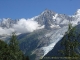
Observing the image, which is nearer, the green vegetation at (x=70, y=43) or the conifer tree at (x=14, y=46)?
the green vegetation at (x=70, y=43)

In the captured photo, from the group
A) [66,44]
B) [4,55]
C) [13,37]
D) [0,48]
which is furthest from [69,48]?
[0,48]

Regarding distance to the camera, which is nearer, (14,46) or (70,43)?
(70,43)

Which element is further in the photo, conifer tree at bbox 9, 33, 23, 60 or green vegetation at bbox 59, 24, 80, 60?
conifer tree at bbox 9, 33, 23, 60

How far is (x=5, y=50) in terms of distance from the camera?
145375mm

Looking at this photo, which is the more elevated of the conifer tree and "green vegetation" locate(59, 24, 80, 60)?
the conifer tree

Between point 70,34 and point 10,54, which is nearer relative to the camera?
point 70,34

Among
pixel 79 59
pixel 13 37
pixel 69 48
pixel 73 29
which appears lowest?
pixel 79 59

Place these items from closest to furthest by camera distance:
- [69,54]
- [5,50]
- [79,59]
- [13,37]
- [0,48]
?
1. [79,59]
2. [69,54]
3. [13,37]
4. [5,50]
5. [0,48]

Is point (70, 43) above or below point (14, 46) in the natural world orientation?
below

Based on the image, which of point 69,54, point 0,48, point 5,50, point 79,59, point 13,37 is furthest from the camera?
point 0,48

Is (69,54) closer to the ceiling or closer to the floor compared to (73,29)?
closer to the floor

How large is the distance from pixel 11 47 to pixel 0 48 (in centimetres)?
1992

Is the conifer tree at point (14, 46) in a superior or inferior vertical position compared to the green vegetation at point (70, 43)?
superior

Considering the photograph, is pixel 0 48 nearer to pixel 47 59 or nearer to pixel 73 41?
pixel 73 41
